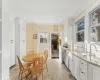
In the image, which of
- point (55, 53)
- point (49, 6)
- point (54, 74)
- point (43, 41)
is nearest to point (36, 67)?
point (54, 74)

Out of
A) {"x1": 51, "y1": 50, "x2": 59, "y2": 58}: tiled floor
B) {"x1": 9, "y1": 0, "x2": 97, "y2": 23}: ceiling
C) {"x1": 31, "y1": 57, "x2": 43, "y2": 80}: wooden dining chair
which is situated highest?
{"x1": 9, "y1": 0, "x2": 97, "y2": 23}: ceiling

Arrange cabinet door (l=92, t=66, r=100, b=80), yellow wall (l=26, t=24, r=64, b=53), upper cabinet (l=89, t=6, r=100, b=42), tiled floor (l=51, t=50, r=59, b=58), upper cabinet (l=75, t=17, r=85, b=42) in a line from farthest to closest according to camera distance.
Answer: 1. tiled floor (l=51, t=50, r=59, b=58)
2. yellow wall (l=26, t=24, r=64, b=53)
3. upper cabinet (l=75, t=17, r=85, b=42)
4. upper cabinet (l=89, t=6, r=100, b=42)
5. cabinet door (l=92, t=66, r=100, b=80)

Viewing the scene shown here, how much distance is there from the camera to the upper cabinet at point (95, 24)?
3695 millimetres

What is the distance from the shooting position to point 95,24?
3873mm

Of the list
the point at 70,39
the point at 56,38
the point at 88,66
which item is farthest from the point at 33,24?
the point at 88,66

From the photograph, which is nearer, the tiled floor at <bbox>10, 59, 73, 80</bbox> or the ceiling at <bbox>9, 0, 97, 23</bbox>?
the ceiling at <bbox>9, 0, 97, 23</bbox>

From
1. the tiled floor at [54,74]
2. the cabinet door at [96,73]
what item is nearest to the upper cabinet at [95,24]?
the cabinet door at [96,73]

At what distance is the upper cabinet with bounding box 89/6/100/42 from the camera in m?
3.69

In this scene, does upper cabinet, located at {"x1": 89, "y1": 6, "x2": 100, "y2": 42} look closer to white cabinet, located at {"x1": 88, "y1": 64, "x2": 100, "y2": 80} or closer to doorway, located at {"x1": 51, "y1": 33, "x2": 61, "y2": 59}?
white cabinet, located at {"x1": 88, "y1": 64, "x2": 100, "y2": 80}

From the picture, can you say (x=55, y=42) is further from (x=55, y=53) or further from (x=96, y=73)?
(x=96, y=73)

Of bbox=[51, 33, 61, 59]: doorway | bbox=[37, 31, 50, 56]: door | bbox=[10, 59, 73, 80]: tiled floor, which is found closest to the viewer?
bbox=[10, 59, 73, 80]: tiled floor

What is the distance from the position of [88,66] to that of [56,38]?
21.4 feet

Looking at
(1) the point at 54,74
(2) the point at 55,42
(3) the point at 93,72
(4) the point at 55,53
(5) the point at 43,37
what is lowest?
(1) the point at 54,74

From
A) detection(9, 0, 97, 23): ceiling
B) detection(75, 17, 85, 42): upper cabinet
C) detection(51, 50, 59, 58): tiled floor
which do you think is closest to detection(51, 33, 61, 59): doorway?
detection(51, 50, 59, 58): tiled floor
